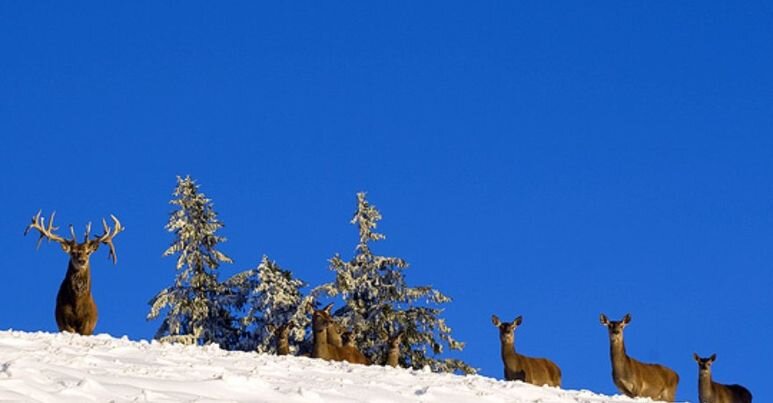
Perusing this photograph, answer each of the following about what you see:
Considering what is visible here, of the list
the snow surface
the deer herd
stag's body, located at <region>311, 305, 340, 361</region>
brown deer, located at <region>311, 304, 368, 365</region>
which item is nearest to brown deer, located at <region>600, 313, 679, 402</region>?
the deer herd

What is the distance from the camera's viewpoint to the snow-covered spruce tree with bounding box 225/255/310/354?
39594 millimetres

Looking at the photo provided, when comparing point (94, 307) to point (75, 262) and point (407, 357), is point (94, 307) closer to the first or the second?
point (75, 262)

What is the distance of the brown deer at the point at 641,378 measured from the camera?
24219 millimetres

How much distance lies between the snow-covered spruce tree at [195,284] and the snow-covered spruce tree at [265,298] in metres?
0.43

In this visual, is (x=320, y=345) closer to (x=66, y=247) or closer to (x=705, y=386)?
(x=66, y=247)

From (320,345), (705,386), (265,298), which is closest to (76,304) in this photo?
(320,345)

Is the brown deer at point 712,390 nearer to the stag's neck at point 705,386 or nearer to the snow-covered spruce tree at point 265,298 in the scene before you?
the stag's neck at point 705,386

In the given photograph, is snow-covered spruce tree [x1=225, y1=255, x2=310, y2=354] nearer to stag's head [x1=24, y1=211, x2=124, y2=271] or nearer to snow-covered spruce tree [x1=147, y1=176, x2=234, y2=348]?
snow-covered spruce tree [x1=147, y1=176, x2=234, y2=348]

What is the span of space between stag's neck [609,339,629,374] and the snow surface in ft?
20.0

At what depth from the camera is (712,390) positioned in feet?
85.8

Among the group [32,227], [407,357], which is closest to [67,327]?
[32,227]

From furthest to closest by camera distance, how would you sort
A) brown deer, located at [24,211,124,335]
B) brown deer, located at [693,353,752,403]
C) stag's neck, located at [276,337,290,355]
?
stag's neck, located at [276,337,290,355]
brown deer, located at [693,353,752,403]
brown deer, located at [24,211,124,335]

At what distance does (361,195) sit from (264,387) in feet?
88.4

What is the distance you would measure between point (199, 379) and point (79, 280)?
21.3ft
